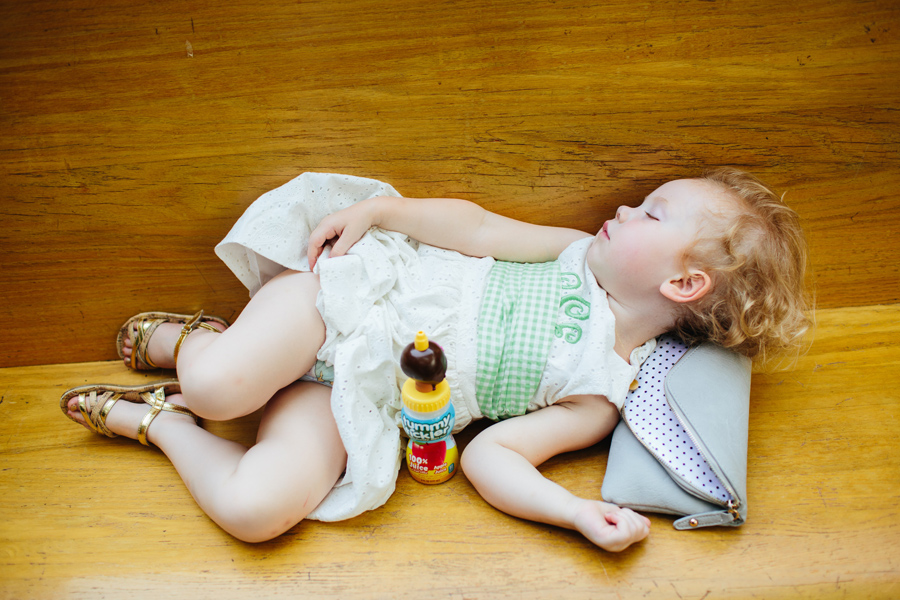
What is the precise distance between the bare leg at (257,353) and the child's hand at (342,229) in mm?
49

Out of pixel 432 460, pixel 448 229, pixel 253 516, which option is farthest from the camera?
pixel 448 229

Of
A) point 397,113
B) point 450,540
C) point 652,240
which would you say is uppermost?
point 397,113

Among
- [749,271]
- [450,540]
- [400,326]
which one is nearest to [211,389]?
[400,326]

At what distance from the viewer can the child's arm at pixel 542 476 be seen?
2.42 ft

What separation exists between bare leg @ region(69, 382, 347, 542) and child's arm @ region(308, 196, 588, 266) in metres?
0.25

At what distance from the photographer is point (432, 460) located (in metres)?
0.85

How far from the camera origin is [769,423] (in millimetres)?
964

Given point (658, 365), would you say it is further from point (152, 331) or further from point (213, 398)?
A: point (152, 331)

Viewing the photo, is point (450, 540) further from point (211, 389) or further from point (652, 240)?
point (652, 240)

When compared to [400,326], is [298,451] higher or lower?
lower

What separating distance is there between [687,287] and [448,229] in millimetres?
396

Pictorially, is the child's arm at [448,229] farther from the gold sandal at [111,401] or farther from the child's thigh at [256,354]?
the gold sandal at [111,401]

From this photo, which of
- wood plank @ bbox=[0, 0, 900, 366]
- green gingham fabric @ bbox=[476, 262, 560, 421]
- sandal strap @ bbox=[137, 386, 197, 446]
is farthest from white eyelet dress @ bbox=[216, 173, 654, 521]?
sandal strap @ bbox=[137, 386, 197, 446]

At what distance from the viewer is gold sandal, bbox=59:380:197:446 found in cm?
92
